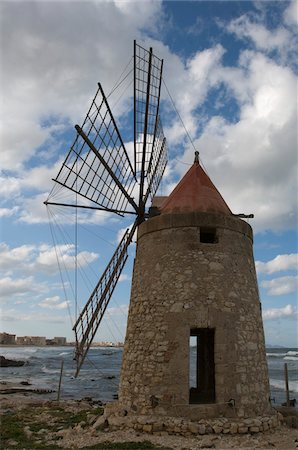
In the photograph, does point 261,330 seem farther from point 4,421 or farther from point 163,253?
point 4,421

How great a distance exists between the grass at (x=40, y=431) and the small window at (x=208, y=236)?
4.73 meters

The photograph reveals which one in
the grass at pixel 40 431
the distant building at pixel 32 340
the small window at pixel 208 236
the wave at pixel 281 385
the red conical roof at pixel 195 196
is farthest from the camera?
the distant building at pixel 32 340

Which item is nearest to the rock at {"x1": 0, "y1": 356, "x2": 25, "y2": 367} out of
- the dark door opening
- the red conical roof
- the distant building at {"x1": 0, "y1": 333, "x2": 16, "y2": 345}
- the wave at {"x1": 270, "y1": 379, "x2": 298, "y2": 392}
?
the wave at {"x1": 270, "y1": 379, "x2": 298, "y2": 392}

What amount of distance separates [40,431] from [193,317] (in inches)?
175

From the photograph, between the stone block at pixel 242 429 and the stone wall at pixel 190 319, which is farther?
the stone wall at pixel 190 319

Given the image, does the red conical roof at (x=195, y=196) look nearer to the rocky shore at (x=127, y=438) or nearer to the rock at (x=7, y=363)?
the rocky shore at (x=127, y=438)

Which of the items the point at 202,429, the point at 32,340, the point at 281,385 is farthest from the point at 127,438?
the point at 32,340

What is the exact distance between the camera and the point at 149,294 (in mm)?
9578

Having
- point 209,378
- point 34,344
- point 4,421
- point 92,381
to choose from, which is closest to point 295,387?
point 92,381

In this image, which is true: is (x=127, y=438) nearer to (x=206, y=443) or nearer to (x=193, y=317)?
(x=206, y=443)

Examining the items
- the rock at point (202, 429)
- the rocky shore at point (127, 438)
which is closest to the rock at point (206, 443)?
the rocky shore at point (127, 438)

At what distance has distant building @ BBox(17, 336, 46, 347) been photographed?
134875 millimetres

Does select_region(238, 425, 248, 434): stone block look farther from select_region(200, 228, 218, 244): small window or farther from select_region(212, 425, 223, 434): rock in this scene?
select_region(200, 228, 218, 244): small window

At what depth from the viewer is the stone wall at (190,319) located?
860 cm
